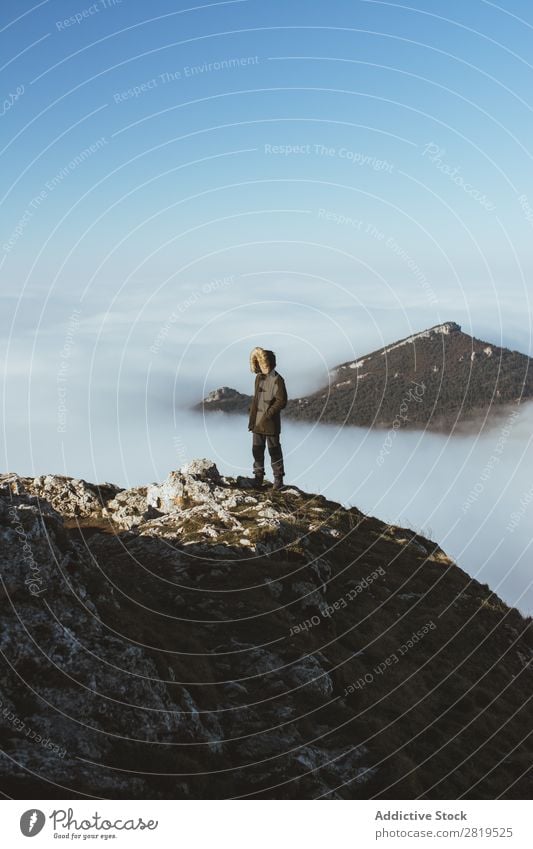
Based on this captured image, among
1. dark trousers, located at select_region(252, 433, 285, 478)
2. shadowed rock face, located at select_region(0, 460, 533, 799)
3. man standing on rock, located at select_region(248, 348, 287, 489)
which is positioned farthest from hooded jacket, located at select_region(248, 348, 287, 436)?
shadowed rock face, located at select_region(0, 460, 533, 799)

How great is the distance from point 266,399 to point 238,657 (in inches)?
426

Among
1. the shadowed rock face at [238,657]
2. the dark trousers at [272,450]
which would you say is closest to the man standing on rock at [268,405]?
the dark trousers at [272,450]

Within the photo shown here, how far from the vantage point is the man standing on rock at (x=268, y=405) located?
2395 centimetres

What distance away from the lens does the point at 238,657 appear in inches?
587

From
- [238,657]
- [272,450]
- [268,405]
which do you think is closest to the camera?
[238,657]

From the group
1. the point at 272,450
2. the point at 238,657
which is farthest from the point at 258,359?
the point at 238,657

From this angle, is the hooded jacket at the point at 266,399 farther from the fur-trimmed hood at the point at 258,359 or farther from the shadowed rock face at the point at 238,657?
the shadowed rock face at the point at 238,657

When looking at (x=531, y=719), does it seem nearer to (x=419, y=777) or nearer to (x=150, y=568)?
(x=419, y=777)

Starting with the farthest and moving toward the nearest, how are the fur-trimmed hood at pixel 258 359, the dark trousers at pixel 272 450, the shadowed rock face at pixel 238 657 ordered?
the dark trousers at pixel 272 450 → the fur-trimmed hood at pixel 258 359 → the shadowed rock face at pixel 238 657

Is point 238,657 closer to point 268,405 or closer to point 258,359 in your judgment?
point 268,405

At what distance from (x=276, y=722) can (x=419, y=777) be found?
2829 mm

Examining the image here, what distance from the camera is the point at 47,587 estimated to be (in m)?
12.9

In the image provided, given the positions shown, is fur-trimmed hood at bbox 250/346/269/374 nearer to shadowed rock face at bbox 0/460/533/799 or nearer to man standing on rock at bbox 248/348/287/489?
man standing on rock at bbox 248/348/287/489
